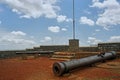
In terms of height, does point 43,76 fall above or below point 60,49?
below

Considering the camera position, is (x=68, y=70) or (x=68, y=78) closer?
Result: (x=68, y=78)

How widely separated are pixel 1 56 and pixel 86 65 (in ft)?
50.8

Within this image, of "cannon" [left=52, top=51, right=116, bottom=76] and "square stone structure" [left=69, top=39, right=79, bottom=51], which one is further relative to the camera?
"square stone structure" [left=69, top=39, right=79, bottom=51]

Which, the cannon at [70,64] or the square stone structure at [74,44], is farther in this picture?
the square stone structure at [74,44]

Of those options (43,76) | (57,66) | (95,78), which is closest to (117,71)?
(95,78)

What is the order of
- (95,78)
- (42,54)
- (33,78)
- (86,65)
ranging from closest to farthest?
1. (95,78)
2. (33,78)
3. (86,65)
4. (42,54)

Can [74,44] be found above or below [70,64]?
above

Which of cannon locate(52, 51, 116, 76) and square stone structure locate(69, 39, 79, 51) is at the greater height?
square stone structure locate(69, 39, 79, 51)

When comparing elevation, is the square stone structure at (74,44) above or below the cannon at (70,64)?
above

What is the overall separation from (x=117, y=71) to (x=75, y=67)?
8.17 ft

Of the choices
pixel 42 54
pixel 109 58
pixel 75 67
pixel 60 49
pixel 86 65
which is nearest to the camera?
pixel 75 67

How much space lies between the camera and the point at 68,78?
396 inches

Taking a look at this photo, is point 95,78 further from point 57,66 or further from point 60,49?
point 60,49

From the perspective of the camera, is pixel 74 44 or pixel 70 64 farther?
pixel 74 44
